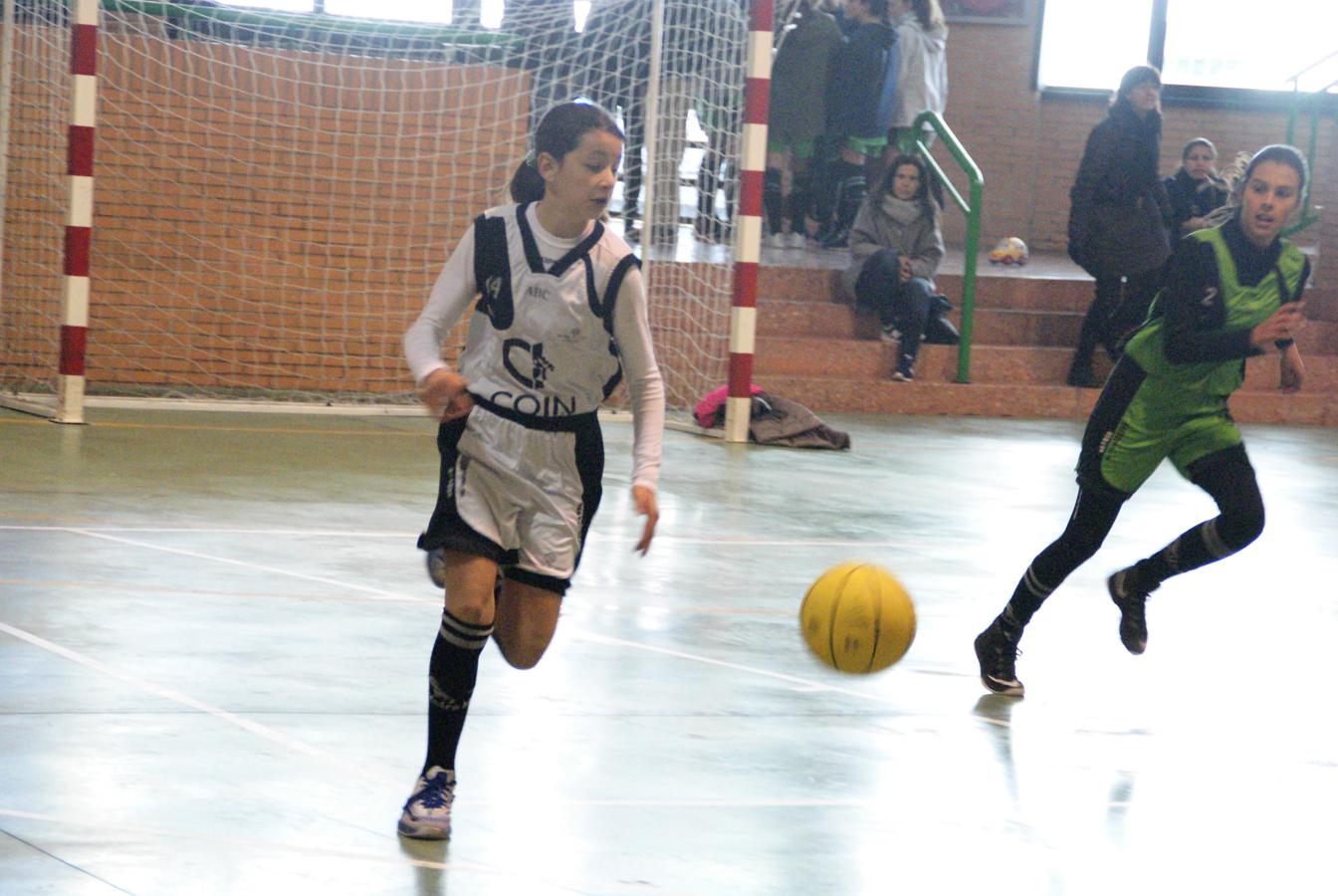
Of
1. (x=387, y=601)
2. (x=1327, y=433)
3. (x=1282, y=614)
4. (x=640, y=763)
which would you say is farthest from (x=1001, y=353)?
(x=640, y=763)

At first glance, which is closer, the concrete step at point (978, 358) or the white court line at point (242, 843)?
the white court line at point (242, 843)

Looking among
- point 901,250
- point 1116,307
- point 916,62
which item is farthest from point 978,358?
point 916,62

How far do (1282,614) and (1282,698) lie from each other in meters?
1.46

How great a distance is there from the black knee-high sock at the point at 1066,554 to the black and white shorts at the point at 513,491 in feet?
6.26

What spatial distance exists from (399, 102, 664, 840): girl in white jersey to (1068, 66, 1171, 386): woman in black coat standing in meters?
9.29

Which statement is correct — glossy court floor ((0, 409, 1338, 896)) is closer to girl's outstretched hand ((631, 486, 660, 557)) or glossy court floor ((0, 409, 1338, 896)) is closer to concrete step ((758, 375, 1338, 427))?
girl's outstretched hand ((631, 486, 660, 557))

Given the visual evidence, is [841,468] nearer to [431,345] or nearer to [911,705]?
[911,705]

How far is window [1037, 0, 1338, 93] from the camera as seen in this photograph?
68.3 ft

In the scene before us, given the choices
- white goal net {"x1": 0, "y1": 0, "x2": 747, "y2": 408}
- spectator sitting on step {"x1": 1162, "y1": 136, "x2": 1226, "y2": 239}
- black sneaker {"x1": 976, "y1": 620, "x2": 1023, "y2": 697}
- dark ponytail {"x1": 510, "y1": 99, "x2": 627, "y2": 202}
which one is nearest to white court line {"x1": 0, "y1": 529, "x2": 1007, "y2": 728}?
black sneaker {"x1": 976, "y1": 620, "x2": 1023, "y2": 697}

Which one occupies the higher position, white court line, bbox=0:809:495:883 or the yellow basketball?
the yellow basketball

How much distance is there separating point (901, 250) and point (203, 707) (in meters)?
9.88

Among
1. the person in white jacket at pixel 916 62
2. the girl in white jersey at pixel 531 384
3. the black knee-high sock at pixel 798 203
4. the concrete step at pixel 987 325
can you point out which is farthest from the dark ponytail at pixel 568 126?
the black knee-high sock at pixel 798 203

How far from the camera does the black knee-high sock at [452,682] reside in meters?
3.82

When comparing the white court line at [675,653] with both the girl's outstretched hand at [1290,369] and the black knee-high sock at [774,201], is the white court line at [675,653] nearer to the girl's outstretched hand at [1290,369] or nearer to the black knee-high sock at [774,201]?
the girl's outstretched hand at [1290,369]
